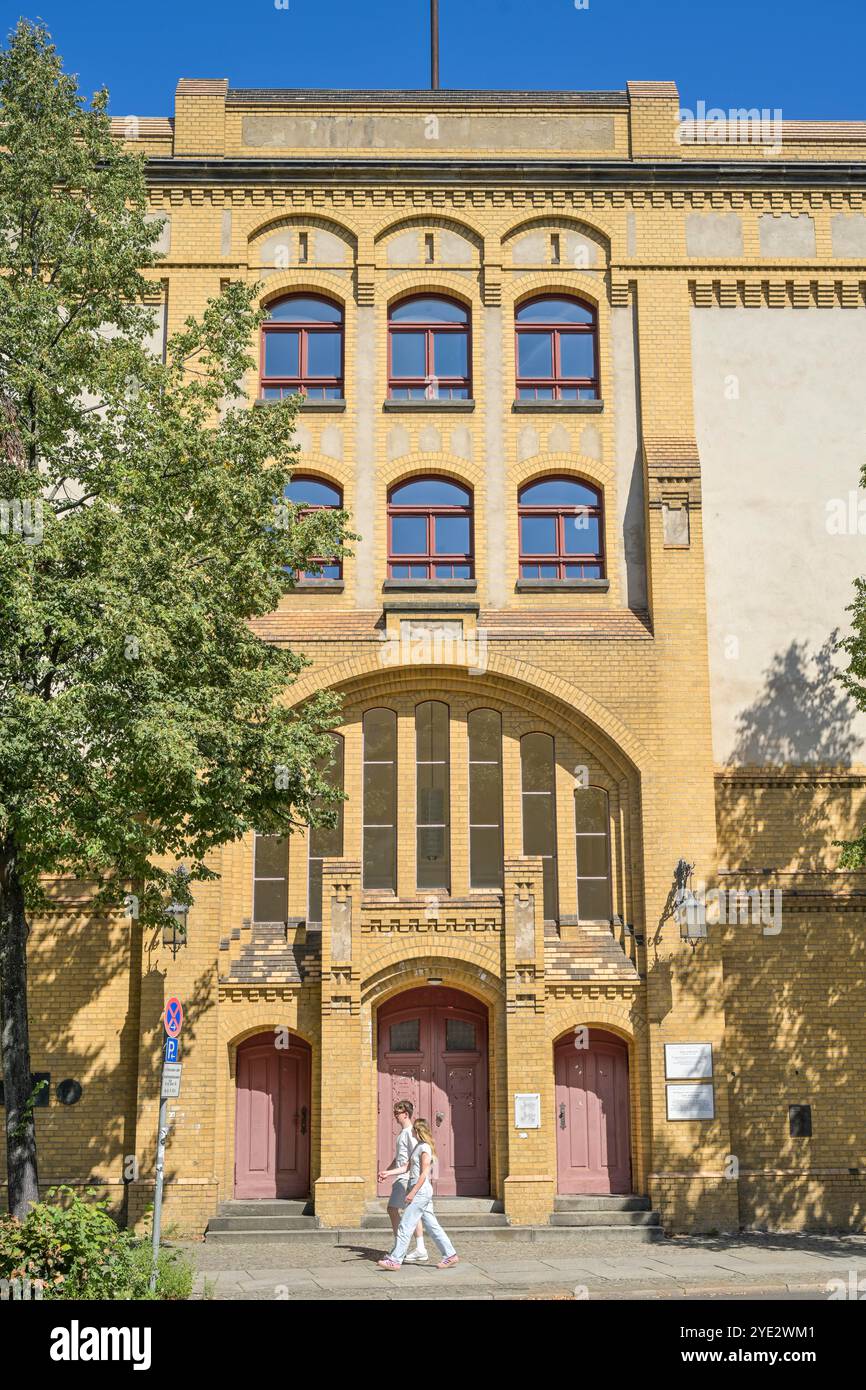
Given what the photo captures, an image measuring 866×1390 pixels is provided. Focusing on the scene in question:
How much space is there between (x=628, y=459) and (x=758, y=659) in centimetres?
363

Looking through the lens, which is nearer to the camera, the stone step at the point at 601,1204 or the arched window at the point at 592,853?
the stone step at the point at 601,1204

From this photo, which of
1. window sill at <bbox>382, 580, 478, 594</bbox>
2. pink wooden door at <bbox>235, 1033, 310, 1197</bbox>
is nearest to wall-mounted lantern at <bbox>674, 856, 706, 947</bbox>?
window sill at <bbox>382, 580, 478, 594</bbox>

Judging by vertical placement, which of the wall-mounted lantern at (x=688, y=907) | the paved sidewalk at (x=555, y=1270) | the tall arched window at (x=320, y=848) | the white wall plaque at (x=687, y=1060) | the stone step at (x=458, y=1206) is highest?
the tall arched window at (x=320, y=848)

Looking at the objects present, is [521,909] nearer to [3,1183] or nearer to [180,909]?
[180,909]

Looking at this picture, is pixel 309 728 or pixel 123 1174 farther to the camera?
pixel 123 1174

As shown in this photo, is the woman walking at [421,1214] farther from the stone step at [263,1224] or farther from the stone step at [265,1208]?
the stone step at [265,1208]

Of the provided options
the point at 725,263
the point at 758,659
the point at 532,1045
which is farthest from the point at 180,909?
the point at 725,263

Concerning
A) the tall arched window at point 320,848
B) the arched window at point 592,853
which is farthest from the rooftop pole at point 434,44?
the arched window at point 592,853

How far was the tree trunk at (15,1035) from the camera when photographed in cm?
1507

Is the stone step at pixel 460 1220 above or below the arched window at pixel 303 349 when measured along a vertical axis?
below

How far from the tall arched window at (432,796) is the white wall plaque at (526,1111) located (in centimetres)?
309

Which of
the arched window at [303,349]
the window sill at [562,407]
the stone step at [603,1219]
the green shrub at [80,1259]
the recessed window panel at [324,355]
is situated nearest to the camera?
the green shrub at [80,1259]

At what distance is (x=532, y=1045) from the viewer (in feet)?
62.3

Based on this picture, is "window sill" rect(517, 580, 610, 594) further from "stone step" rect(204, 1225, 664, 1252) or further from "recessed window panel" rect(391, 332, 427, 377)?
"stone step" rect(204, 1225, 664, 1252)
